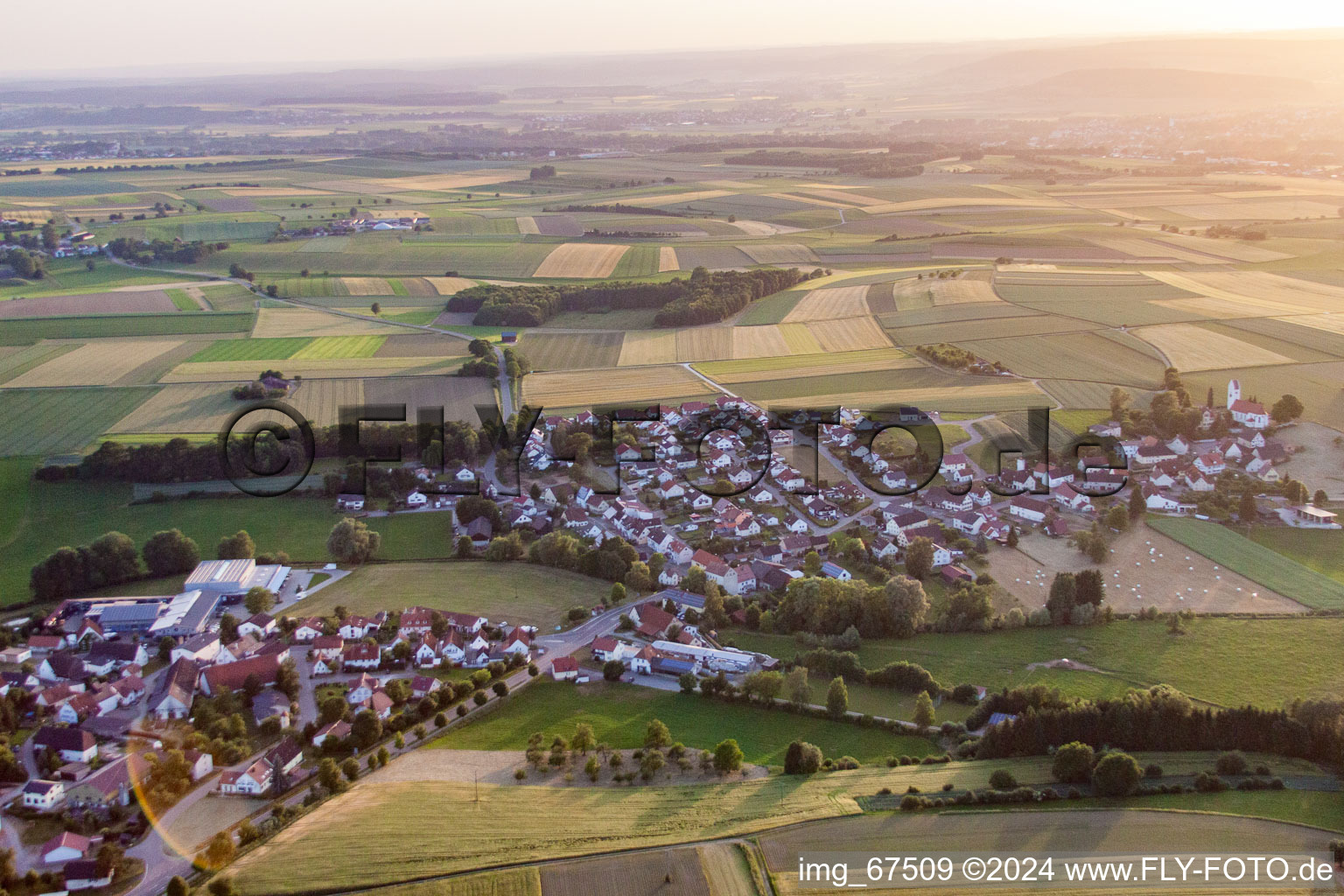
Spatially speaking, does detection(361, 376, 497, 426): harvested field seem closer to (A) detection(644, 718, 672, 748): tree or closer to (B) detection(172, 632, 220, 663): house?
(B) detection(172, 632, 220, 663): house

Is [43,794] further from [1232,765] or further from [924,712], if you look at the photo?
[1232,765]

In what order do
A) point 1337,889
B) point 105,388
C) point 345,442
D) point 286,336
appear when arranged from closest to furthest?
point 1337,889 < point 345,442 < point 105,388 < point 286,336

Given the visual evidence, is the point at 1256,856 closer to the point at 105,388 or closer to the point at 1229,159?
the point at 105,388

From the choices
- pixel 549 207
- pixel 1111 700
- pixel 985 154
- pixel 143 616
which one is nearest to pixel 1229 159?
pixel 985 154

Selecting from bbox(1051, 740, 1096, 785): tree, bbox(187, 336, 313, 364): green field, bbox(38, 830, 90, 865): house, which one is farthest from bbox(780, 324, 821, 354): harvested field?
bbox(38, 830, 90, 865): house

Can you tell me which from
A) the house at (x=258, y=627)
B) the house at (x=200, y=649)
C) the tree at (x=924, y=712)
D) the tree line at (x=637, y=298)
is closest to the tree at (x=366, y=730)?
the house at (x=200, y=649)
